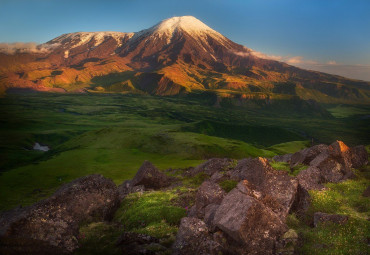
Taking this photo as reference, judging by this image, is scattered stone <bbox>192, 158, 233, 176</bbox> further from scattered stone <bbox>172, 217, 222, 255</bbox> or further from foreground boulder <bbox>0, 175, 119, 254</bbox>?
scattered stone <bbox>172, 217, 222, 255</bbox>

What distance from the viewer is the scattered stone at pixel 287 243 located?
16453 mm

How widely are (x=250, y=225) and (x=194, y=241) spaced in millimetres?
3881

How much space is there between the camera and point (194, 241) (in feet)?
55.9

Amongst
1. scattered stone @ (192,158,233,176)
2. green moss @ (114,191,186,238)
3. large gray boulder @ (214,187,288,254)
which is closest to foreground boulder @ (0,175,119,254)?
green moss @ (114,191,186,238)

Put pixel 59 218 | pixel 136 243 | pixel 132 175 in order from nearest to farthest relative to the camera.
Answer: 1. pixel 136 243
2. pixel 59 218
3. pixel 132 175

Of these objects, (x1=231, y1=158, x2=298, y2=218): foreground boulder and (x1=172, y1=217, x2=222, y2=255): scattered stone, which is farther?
(x1=231, y1=158, x2=298, y2=218): foreground boulder

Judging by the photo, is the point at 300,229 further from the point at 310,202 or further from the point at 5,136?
the point at 5,136

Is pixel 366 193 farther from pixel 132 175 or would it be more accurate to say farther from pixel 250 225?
pixel 132 175

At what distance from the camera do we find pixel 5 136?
556ft

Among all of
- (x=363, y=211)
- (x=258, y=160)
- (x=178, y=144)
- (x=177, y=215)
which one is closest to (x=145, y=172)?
(x=177, y=215)

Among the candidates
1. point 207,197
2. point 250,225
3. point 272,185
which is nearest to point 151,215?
point 207,197

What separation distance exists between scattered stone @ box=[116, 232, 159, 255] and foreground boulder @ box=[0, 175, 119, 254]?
4.00 meters

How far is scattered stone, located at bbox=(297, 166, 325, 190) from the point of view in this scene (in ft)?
88.6

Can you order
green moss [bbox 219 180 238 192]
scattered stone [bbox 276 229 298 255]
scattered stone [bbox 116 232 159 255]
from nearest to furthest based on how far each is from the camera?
scattered stone [bbox 276 229 298 255] < scattered stone [bbox 116 232 159 255] < green moss [bbox 219 180 238 192]
